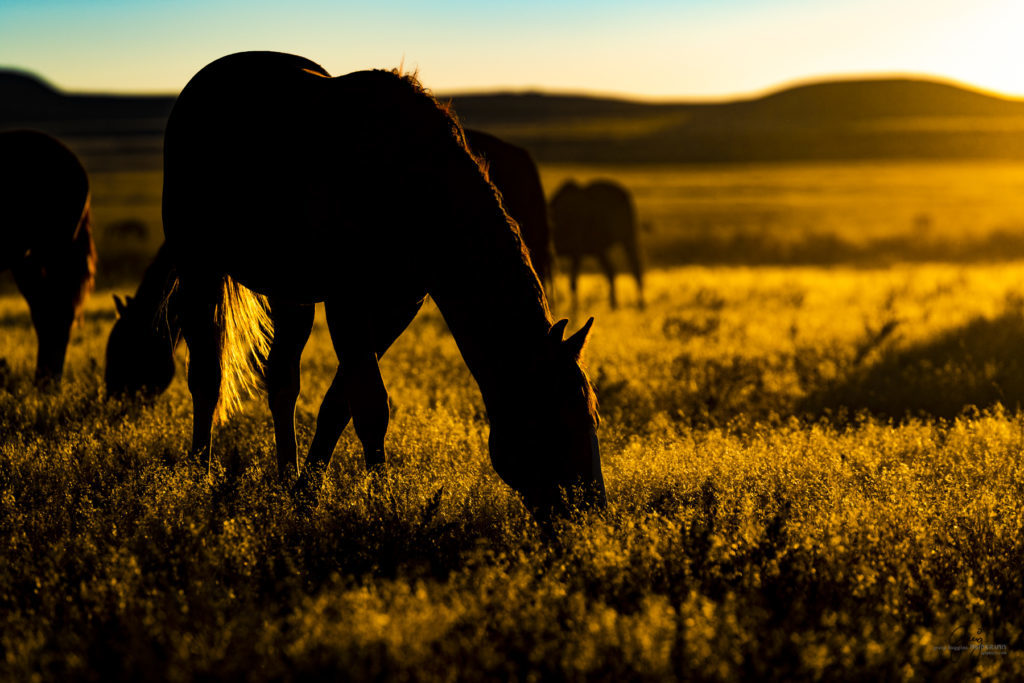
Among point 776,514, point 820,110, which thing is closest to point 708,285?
point 776,514

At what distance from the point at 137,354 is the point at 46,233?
1789 millimetres

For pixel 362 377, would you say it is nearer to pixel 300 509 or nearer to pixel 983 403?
pixel 300 509

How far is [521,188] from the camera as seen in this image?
768cm

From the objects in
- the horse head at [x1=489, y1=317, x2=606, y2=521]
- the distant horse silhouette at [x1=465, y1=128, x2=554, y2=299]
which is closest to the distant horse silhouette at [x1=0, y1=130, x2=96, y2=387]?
the distant horse silhouette at [x1=465, y1=128, x2=554, y2=299]

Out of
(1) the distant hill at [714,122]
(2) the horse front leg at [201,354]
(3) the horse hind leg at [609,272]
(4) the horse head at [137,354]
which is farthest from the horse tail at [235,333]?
(1) the distant hill at [714,122]

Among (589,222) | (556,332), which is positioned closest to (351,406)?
(556,332)

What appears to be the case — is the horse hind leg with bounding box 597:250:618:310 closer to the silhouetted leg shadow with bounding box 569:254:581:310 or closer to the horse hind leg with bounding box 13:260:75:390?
the silhouetted leg shadow with bounding box 569:254:581:310

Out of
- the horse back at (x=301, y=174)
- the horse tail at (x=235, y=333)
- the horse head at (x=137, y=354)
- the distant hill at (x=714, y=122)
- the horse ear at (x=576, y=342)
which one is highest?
the distant hill at (x=714, y=122)

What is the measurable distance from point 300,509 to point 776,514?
7.26 feet

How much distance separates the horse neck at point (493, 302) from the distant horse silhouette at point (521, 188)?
11.6 feet

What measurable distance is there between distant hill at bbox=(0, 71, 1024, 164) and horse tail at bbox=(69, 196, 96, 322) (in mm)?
66064

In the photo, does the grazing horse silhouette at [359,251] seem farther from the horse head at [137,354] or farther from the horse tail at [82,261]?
the horse tail at [82,261]

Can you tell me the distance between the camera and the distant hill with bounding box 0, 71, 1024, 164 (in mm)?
79875

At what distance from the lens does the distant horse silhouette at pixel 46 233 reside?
7.38 meters
